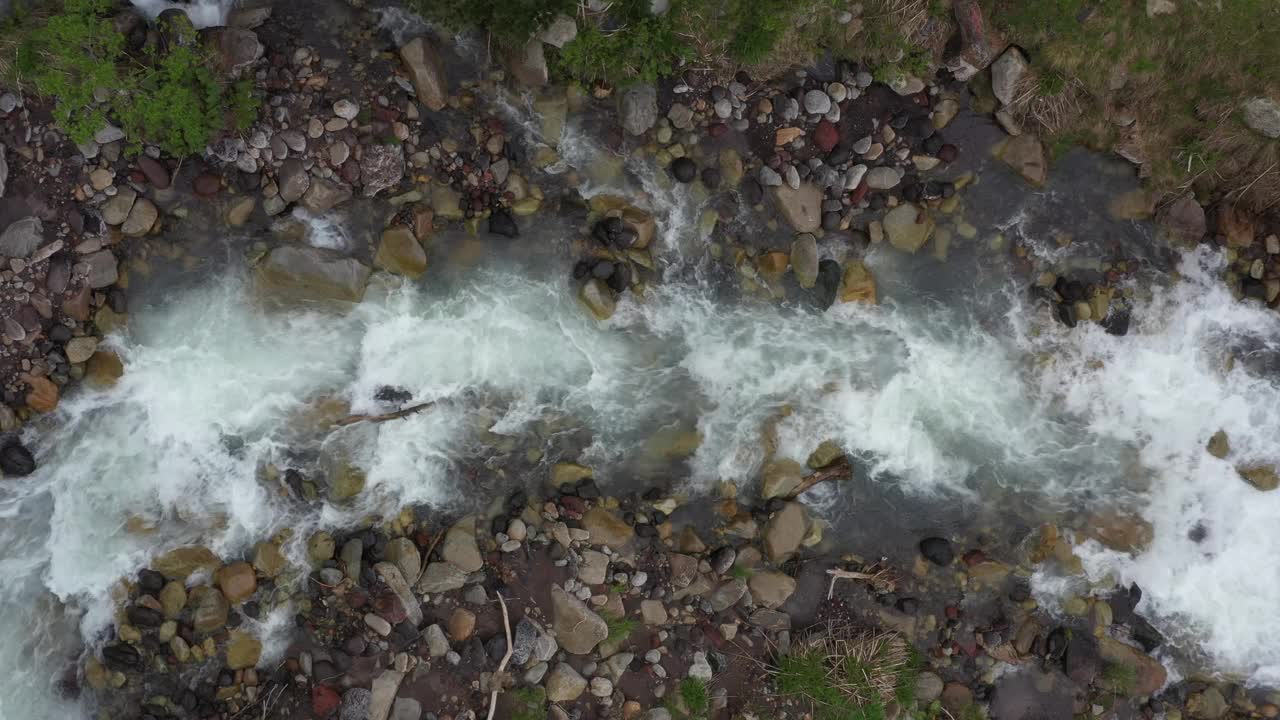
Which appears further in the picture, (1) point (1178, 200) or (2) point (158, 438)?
(1) point (1178, 200)

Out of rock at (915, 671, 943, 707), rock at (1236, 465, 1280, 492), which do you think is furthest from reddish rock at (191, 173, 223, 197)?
rock at (1236, 465, 1280, 492)

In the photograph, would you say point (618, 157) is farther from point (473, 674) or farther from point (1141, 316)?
point (1141, 316)

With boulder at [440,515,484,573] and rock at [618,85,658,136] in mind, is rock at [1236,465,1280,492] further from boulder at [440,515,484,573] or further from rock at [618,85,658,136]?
boulder at [440,515,484,573]

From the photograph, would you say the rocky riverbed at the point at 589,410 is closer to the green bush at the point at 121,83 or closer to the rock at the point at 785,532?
the rock at the point at 785,532

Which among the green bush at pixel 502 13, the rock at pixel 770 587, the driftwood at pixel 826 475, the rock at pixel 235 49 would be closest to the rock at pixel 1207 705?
the driftwood at pixel 826 475

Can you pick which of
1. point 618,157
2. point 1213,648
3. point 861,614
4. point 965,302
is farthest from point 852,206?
point 1213,648

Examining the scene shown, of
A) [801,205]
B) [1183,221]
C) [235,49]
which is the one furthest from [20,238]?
[1183,221]

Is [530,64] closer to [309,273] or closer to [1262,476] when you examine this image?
[309,273]
